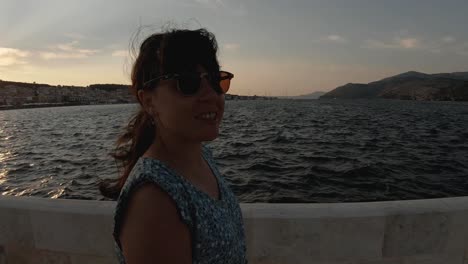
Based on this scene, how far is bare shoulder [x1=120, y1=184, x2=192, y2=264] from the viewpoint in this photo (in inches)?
42.0

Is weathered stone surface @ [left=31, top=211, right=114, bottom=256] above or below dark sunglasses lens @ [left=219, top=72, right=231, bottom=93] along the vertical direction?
below

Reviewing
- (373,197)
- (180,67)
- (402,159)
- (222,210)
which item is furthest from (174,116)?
(402,159)

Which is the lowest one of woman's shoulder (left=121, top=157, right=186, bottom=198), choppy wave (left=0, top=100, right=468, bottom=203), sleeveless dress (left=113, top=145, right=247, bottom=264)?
choppy wave (left=0, top=100, right=468, bottom=203)

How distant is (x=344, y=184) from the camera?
1163cm

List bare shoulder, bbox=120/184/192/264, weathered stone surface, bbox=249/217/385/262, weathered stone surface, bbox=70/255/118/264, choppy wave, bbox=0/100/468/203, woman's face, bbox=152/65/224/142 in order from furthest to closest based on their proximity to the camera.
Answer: choppy wave, bbox=0/100/468/203 < weathered stone surface, bbox=70/255/118/264 < weathered stone surface, bbox=249/217/385/262 < woman's face, bbox=152/65/224/142 < bare shoulder, bbox=120/184/192/264

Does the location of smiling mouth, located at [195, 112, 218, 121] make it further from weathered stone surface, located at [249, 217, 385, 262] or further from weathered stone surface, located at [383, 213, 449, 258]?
weathered stone surface, located at [383, 213, 449, 258]

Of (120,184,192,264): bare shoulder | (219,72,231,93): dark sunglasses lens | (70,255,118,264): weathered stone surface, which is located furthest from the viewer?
(70,255,118,264): weathered stone surface

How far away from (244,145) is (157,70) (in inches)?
759

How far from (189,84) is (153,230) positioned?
1.93 ft

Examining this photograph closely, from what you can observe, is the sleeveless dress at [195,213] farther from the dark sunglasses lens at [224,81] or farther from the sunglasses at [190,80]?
the dark sunglasses lens at [224,81]

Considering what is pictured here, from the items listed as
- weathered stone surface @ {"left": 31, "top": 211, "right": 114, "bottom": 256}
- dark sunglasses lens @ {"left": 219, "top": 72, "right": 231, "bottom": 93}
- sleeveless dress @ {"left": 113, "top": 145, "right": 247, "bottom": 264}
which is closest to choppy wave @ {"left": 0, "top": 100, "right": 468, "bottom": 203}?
weathered stone surface @ {"left": 31, "top": 211, "right": 114, "bottom": 256}

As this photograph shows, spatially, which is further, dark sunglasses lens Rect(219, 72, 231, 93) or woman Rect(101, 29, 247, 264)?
dark sunglasses lens Rect(219, 72, 231, 93)

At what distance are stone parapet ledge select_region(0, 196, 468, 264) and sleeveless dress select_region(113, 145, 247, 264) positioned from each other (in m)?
1.24

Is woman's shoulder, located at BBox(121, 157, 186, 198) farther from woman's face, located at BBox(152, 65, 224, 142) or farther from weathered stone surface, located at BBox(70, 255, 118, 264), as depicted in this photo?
weathered stone surface, located at BBox(70, 255, 118, 264)
